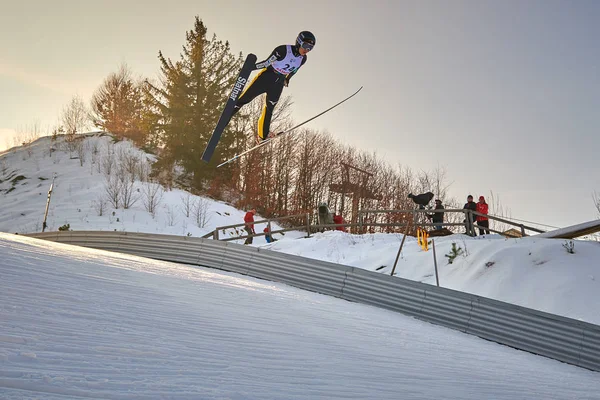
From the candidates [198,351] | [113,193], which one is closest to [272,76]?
[198,351]

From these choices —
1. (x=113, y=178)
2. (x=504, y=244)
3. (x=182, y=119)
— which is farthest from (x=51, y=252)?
(x=182, y=119)

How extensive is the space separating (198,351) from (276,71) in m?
8.96

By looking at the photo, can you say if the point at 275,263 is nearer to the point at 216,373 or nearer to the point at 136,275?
the point at 136,275

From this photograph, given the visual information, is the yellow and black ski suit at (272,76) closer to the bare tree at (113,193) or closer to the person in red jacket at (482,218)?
the person in red jacket at (482,218)

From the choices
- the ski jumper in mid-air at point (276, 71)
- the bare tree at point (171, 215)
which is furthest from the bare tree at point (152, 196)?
the ski jumper in mid-air at point (276, 71)

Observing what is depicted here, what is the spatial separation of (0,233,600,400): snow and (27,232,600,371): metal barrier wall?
1.31 m

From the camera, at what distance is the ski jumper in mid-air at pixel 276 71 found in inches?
408

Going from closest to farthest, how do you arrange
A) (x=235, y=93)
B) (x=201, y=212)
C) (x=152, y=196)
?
1. (x=235, y=93)
2. (x=152, y=196)
3. (x=201, y=212)

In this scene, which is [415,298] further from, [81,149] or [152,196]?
[81,149]

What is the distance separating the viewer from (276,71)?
1098cm

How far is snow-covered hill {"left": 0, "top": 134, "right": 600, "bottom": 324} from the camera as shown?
11.3 metres

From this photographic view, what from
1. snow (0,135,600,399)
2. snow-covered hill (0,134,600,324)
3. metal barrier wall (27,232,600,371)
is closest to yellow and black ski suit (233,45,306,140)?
metal barrier wall (27,232,600,371)

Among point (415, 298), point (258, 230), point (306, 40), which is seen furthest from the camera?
point (258, 230)

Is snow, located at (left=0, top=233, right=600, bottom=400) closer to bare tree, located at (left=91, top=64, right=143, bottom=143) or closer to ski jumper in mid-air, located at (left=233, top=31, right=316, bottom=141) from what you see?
ski jumper in mid-air, located at (left=233, top=31, right=316, bottom=141)
